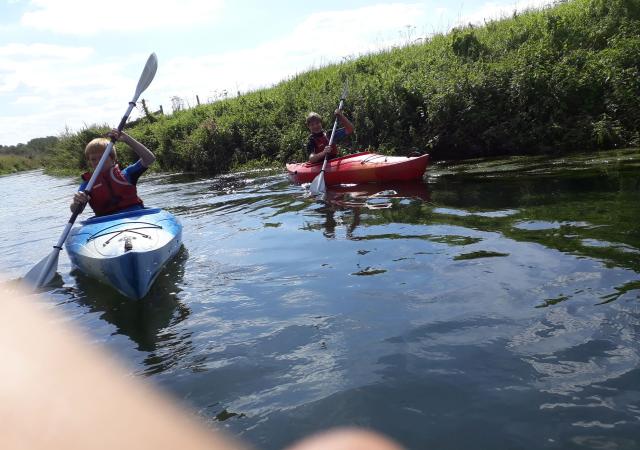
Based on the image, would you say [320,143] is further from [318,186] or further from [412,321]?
[412,321]

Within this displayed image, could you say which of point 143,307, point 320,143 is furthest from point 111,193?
point 320,143

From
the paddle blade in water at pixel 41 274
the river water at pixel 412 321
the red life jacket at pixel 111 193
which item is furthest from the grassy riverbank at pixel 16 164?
the paddle blade in water at pixel 41 274

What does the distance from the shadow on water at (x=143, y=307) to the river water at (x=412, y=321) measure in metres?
0.02

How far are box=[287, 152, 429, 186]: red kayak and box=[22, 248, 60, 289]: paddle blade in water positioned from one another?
180 inches

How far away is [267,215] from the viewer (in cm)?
698

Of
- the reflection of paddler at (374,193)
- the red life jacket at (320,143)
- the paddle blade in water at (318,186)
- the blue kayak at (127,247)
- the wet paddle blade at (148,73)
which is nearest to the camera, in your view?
A: the blue kayak at (127,247)

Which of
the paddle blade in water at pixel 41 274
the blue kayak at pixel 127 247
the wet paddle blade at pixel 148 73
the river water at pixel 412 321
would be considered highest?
the wet paddle blade at pixel 148 73

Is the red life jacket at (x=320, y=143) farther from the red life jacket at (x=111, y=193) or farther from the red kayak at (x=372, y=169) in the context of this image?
the red life jacket at (x=111, y=193)

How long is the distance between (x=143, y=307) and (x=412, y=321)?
6.85 feet

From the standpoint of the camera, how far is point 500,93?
976cm

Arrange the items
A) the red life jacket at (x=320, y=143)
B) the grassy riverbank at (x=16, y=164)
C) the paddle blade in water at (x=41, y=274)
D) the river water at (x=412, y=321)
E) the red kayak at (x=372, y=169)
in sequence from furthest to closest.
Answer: the grassy riverbank at (x=16, y=164) < the red life jacket at (x=320, y=143) < the red kayak at (x=372, y=169) < the paddle blade in water at (x=41, y=274) < the river water at (x=412, y=321)

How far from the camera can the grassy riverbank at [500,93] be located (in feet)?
29.6

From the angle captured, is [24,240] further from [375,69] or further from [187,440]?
[375,69]

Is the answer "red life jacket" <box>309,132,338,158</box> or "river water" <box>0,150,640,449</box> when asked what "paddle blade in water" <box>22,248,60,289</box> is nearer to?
"river water" <box>0,150,640,449</box>
